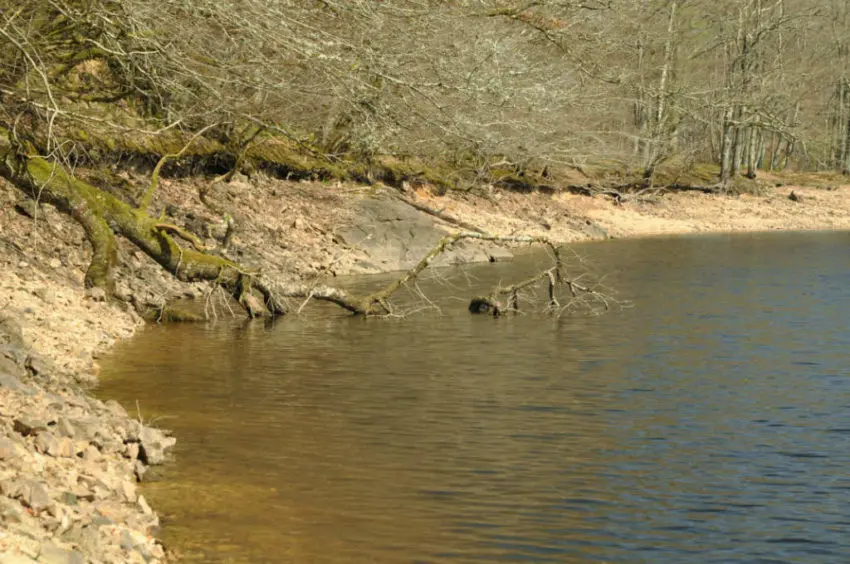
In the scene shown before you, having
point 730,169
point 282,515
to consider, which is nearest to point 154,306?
point 282,515

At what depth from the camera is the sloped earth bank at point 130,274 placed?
6.96 meters

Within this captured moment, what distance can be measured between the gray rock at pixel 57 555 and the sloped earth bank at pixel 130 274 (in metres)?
0.01

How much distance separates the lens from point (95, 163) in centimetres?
2216

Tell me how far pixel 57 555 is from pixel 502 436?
17.3 ft

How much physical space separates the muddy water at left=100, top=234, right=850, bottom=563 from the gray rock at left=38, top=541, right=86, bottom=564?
48.1 inches

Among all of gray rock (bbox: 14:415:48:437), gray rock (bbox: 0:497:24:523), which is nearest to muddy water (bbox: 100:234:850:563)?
gray rock (bbox: 14:415:48:437)

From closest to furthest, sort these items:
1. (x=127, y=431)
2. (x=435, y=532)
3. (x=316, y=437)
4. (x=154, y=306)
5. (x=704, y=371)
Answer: (x=435, y=532)
(x=127, y=431)
(x=316, y=437)
(x=704, y=371)
(x=154, y=306)

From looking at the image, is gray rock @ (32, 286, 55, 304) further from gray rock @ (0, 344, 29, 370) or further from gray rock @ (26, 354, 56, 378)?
gray rock @ (0, 344, 29, 370)

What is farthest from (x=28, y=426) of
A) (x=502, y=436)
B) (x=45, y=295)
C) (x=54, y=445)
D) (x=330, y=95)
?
(x=330, y=95)

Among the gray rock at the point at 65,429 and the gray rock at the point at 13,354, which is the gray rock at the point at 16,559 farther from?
the gray rock at the point at 13,354

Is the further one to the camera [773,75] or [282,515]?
[773,75]

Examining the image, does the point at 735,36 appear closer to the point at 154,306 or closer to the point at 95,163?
the point at 95,163

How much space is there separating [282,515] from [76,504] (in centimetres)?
157

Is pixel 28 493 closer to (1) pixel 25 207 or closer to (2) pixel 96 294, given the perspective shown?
(2) pixel 96 294
